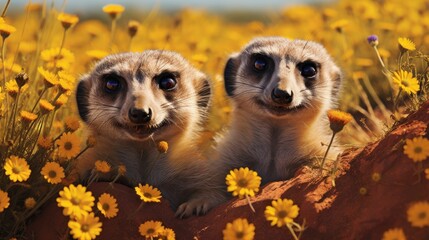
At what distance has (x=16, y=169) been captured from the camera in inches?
173

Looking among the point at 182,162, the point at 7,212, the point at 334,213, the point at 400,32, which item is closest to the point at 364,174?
the point at 334,213

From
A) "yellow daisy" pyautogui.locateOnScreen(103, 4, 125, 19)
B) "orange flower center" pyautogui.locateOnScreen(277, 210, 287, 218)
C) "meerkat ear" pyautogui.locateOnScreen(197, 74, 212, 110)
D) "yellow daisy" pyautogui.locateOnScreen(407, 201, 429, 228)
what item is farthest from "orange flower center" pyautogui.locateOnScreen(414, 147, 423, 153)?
"yellow daisy" pyautogui.locateOnScreen(103, 4, 125, 19)

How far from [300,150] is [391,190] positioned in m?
1.71

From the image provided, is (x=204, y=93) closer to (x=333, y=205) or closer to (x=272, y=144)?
(x=272, y=144)

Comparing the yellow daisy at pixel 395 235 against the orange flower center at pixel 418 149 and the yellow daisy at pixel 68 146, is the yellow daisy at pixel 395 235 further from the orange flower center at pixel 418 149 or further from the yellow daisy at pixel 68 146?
the yellow daisy at pixel 68 146

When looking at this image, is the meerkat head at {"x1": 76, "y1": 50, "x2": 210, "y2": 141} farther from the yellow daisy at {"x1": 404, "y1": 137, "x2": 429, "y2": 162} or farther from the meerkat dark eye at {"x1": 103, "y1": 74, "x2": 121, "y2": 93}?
the yellow daisy at {"x1": 404, "y1": 137, "x2": 429, "y2": 162}

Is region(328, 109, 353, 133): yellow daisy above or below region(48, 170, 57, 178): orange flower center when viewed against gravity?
above

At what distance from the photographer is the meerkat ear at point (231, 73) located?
6.12m

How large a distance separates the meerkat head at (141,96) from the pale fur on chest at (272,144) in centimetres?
36

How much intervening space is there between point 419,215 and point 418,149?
1.40 feet

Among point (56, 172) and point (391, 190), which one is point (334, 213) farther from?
point (56, 172)

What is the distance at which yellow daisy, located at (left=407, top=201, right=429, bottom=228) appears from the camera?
3492 millimetres

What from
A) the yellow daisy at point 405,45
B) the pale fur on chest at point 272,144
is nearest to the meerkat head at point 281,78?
the pale fur on chest at point 272,144

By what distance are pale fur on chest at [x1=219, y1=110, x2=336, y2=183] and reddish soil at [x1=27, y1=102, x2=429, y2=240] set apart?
656mm
